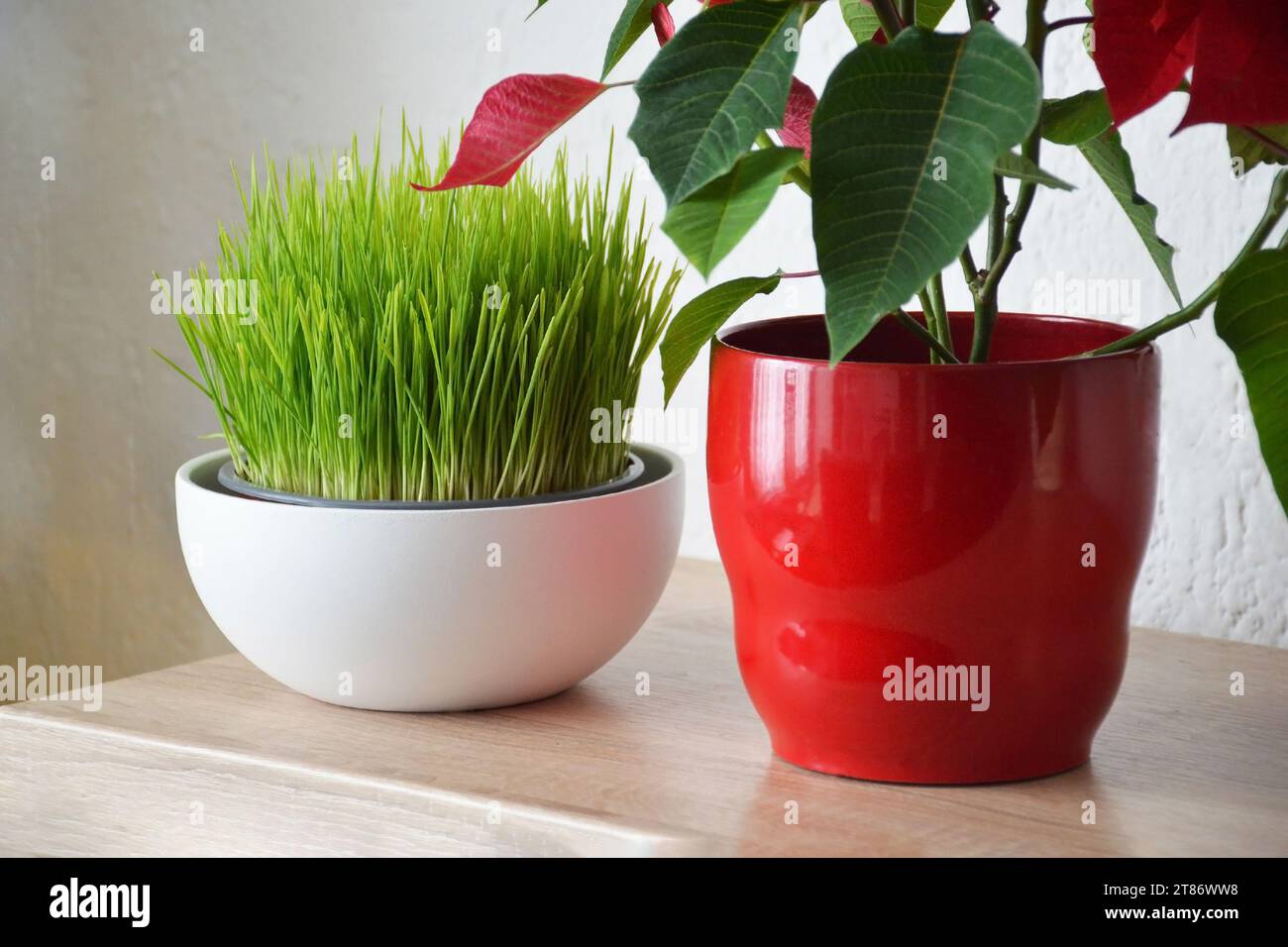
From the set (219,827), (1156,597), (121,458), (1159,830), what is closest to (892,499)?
(1159,830)

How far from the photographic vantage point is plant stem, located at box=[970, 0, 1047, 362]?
478 millimetres

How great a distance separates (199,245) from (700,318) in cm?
87

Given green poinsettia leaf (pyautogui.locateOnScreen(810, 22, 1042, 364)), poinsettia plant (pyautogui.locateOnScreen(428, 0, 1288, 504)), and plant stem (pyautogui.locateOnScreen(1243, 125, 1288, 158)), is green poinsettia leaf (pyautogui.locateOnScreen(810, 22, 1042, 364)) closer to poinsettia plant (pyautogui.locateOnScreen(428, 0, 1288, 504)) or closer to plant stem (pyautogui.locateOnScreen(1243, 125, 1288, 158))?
poinsettia plant (pyautogui.locateOnScreen(428, 0, 1288, 504))

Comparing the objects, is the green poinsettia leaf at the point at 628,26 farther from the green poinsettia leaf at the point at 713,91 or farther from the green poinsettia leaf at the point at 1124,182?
the green poinsettia leaf at the point at 1124,182

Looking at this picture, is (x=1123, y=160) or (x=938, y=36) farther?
(x=1123, y=160)

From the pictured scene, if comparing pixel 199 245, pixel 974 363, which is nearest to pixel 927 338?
pixel 974 363

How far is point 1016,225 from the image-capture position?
19.9 inches

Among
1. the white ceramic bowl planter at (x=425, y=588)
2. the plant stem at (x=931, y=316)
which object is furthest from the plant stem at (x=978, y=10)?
the white ceramic bowl planter at (x=425, y=588)

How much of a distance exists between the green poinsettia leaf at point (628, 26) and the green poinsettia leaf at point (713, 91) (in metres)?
0.08

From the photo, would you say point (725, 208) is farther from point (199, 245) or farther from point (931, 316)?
point (199, 245)

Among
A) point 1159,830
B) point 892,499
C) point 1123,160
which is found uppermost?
point 1123,160

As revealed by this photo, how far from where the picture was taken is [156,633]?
1.41 m

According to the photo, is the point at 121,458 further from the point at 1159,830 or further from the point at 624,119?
the point at 1159,830

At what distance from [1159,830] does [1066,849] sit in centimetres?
5
